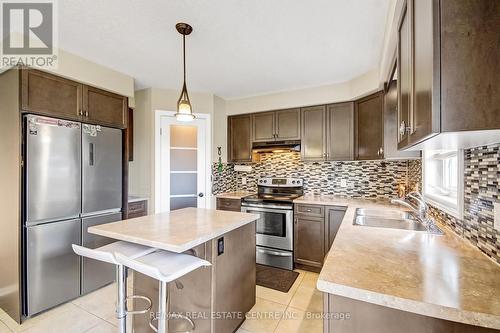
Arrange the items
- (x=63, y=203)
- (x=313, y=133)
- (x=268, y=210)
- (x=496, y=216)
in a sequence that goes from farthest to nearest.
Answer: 1. (x=313, y=133)
2. (x=268, y=210)
3. (x=63, y=203)
4. (x=496, y=216)

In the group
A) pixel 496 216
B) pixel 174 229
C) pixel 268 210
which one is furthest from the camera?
A: pixel 268 210

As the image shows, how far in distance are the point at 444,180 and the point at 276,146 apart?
2061 millimetres

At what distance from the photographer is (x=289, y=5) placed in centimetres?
165

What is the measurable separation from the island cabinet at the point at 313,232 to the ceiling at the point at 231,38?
67.1 inches

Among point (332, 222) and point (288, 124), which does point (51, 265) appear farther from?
point (288, 124)

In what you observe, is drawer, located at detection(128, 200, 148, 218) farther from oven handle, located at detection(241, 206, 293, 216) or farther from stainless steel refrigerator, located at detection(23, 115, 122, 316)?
oven handle, located at detection(241, 206, 293, 216)

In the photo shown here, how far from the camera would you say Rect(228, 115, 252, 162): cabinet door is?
376cm

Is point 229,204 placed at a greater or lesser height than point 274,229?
greater

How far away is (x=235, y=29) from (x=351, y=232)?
1816 mm

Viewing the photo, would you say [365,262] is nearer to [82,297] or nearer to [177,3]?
[177,3]

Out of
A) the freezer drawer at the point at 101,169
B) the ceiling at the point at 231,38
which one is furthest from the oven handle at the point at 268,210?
the ceiling at the point at 231,38

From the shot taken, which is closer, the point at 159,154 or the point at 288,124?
the point at 159,154

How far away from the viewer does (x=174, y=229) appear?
157 centimetres

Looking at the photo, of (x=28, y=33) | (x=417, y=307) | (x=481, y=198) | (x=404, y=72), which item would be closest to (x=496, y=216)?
(x=481, y=198)
